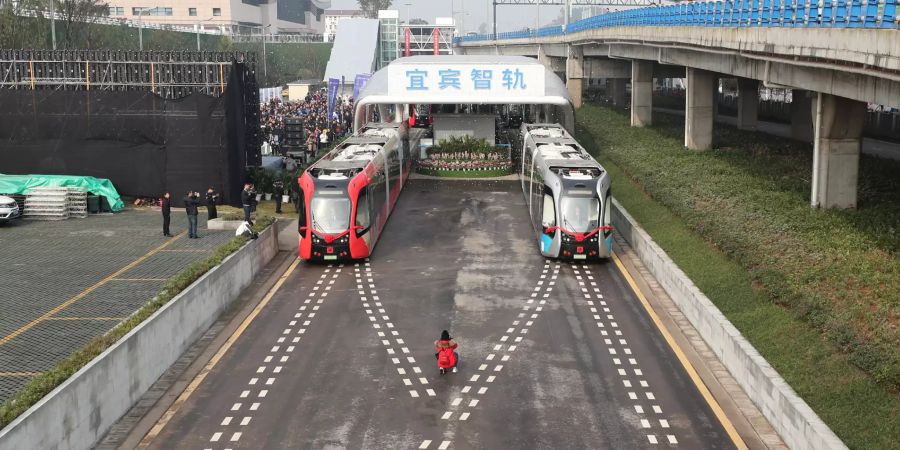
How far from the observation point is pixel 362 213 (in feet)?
115

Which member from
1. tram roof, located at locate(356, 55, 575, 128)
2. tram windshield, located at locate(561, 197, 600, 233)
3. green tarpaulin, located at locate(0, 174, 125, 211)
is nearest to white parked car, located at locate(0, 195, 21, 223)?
green tarpaulin, located at locate(0, 174, 125, 211)

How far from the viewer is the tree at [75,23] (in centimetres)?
7881

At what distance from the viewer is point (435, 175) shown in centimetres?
5644

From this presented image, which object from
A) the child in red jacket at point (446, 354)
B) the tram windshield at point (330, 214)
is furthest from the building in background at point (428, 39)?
the child in red jacket at point (446, 354)

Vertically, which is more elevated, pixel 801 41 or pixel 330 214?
pixel 801 41

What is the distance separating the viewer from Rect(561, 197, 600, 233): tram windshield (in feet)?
112

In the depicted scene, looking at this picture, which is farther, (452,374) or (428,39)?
(428,39)

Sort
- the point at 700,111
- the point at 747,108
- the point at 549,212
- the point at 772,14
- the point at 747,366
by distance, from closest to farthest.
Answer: the point at 747,366 → the point at 549,212 → the point at 772,14 → the point at 700,111 → the point at 747,108

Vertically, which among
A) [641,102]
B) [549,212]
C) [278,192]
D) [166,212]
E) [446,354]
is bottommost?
[446,354]

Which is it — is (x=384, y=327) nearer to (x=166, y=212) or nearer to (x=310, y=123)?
(x=166, y=212)

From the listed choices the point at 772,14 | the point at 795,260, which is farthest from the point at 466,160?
the point at 795,260

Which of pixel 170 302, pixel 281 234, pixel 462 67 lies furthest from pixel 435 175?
pixel 170 302

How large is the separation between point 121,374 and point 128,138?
25.3 metres

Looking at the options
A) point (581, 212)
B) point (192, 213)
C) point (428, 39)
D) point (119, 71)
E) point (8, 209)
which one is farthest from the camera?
point (428, 39)
